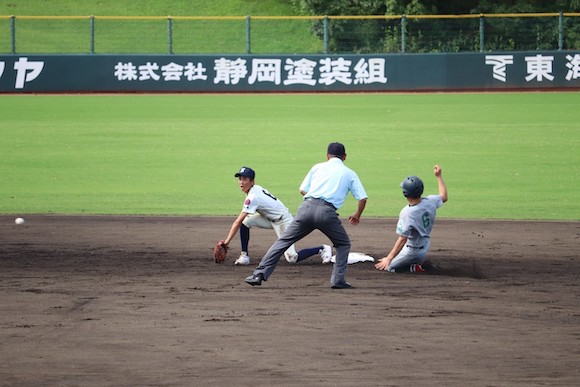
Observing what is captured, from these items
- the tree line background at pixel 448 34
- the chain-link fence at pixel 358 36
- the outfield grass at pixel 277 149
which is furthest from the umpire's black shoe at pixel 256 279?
the tree line background at pixel 448 34

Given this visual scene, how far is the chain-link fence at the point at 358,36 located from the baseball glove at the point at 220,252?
25.5 metres

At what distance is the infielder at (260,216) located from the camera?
1253 cm

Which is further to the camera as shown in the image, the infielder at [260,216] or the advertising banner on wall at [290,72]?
the advertising banner on wall at [290,72]

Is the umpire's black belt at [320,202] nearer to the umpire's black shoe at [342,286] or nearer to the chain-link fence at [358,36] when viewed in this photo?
the umpire's black shoe at [342,286]

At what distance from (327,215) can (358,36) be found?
28.6 m

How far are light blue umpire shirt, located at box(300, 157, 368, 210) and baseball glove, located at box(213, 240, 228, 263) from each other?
5.07 feet

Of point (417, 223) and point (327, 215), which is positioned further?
point (417, 223)

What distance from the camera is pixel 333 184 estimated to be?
1125cm

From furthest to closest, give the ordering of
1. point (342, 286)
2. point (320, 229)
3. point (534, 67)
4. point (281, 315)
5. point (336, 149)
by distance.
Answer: point (534, 67), point (336, 149), point (342, 286), point (320, 229), point (281, 315)

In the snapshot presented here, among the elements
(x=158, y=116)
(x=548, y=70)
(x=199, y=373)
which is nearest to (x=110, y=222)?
(x=199, y=373)

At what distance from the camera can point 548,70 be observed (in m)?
36.1

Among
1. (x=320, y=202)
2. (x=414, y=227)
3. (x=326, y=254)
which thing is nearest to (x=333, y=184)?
(x=320, y=202)

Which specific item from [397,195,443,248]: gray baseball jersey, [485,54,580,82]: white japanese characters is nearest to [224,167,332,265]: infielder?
[397,195,443,248]: gray baseball jersey

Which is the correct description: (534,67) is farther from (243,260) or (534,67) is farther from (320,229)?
(320,229)
